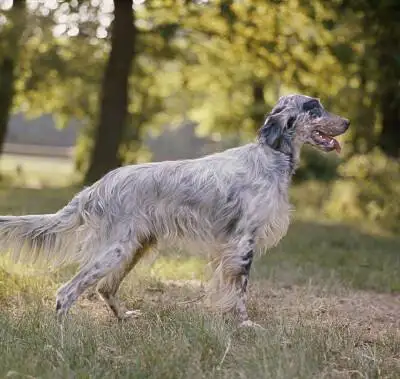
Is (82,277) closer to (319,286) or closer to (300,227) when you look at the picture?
(319,286)

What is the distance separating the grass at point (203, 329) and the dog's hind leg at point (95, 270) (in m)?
0.14

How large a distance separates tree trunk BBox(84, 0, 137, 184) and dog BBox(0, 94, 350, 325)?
9863 millimetres

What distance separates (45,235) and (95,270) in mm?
488

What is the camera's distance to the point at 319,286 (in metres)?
7.30

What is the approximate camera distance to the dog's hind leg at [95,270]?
211 inches

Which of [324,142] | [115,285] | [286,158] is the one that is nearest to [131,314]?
[115,285]

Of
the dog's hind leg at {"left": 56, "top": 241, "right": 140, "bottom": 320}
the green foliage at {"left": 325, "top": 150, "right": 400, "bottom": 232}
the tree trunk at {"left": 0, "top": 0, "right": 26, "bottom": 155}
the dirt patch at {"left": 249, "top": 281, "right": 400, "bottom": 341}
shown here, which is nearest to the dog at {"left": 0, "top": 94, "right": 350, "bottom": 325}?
the dog's hind leg at {"left": 56, "top": 241, "right": 140, "bottom": 320}

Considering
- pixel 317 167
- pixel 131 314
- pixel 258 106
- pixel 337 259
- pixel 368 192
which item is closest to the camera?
pixel 131 314

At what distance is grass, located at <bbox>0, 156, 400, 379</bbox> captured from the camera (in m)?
3.90

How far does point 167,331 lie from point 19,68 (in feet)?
54.8

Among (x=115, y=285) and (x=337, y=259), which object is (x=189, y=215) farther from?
(x=337, y=259)

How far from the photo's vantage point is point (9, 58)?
56.4ft

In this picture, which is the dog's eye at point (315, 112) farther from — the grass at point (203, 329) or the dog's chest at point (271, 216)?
the grass at point (203, 329)

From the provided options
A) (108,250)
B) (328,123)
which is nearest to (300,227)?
(328,123)
